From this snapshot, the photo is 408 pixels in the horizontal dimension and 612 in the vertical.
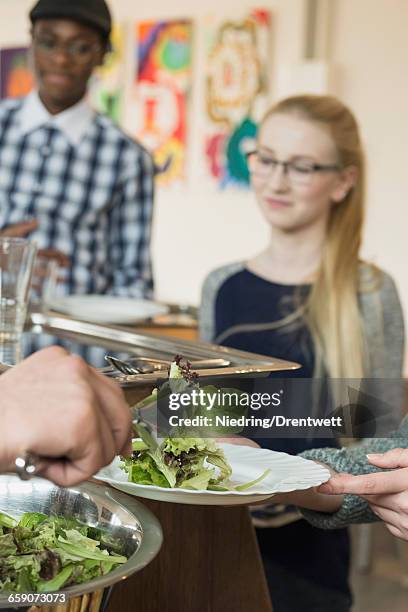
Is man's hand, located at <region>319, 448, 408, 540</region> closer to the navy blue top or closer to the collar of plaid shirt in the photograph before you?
the navy blue top

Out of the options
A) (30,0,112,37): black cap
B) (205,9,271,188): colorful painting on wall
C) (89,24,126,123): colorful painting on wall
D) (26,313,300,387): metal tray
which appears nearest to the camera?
(26,313,300,387): metal tray

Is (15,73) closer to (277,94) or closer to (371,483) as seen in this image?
(277,94)

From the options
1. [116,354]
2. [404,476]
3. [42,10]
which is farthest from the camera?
[42,10]

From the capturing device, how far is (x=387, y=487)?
1.11 m

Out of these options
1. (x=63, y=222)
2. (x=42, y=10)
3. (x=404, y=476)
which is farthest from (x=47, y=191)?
(x=404, y=476)

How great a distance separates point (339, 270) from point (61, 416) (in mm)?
1649

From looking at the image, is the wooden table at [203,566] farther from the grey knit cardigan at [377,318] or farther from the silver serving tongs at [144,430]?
the grey knit cardigan at [377,318]

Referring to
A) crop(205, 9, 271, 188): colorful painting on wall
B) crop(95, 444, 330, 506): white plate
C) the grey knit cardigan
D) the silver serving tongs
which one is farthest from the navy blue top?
crop(205, 9, 271, 188): colorful painting on wall

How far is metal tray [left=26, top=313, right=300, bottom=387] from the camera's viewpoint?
4.02 ft

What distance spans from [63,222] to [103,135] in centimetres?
32

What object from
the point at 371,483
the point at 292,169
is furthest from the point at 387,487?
the point at 292,169

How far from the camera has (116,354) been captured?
1477mm

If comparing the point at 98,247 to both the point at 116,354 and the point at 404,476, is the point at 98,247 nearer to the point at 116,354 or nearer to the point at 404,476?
the point at 116,354

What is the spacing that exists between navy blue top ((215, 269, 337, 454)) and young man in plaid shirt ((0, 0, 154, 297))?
2.37ft
